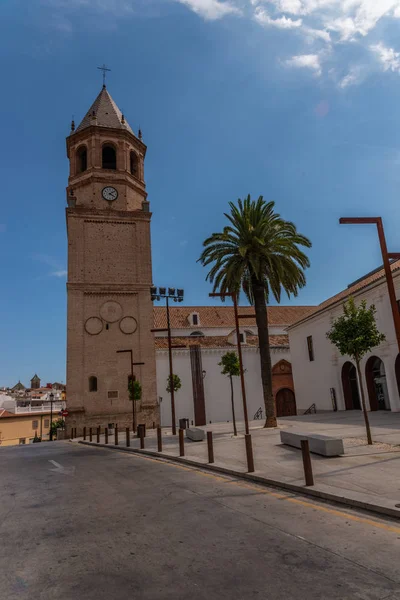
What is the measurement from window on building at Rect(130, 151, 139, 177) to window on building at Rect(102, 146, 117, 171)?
189 cm

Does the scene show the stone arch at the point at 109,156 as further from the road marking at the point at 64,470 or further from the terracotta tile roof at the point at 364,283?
the road marking at the point at 64,470

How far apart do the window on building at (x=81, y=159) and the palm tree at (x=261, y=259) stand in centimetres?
2285

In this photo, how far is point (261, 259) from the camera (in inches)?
906

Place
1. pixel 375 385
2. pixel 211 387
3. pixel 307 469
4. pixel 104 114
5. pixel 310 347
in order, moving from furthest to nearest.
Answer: pixel 211 387 < pixel 104 114 < pixel 310 347 < pixel 375 385 < pixel 307 469

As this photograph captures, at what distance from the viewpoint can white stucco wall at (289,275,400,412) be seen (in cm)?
2475

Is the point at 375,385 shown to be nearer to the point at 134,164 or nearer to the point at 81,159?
the point at 134,164

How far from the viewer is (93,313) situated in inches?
1460

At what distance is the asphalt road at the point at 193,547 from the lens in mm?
3881

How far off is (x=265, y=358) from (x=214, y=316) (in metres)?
28.3

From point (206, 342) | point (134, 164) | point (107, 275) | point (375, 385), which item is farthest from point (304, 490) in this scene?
point (134, 164)

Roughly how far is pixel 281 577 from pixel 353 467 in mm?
6330

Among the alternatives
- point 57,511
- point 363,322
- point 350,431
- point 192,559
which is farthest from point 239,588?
point 350,431

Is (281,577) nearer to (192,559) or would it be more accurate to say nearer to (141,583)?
(192,559)

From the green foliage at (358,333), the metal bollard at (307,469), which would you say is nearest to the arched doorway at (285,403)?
the green foliage at (358,333)
